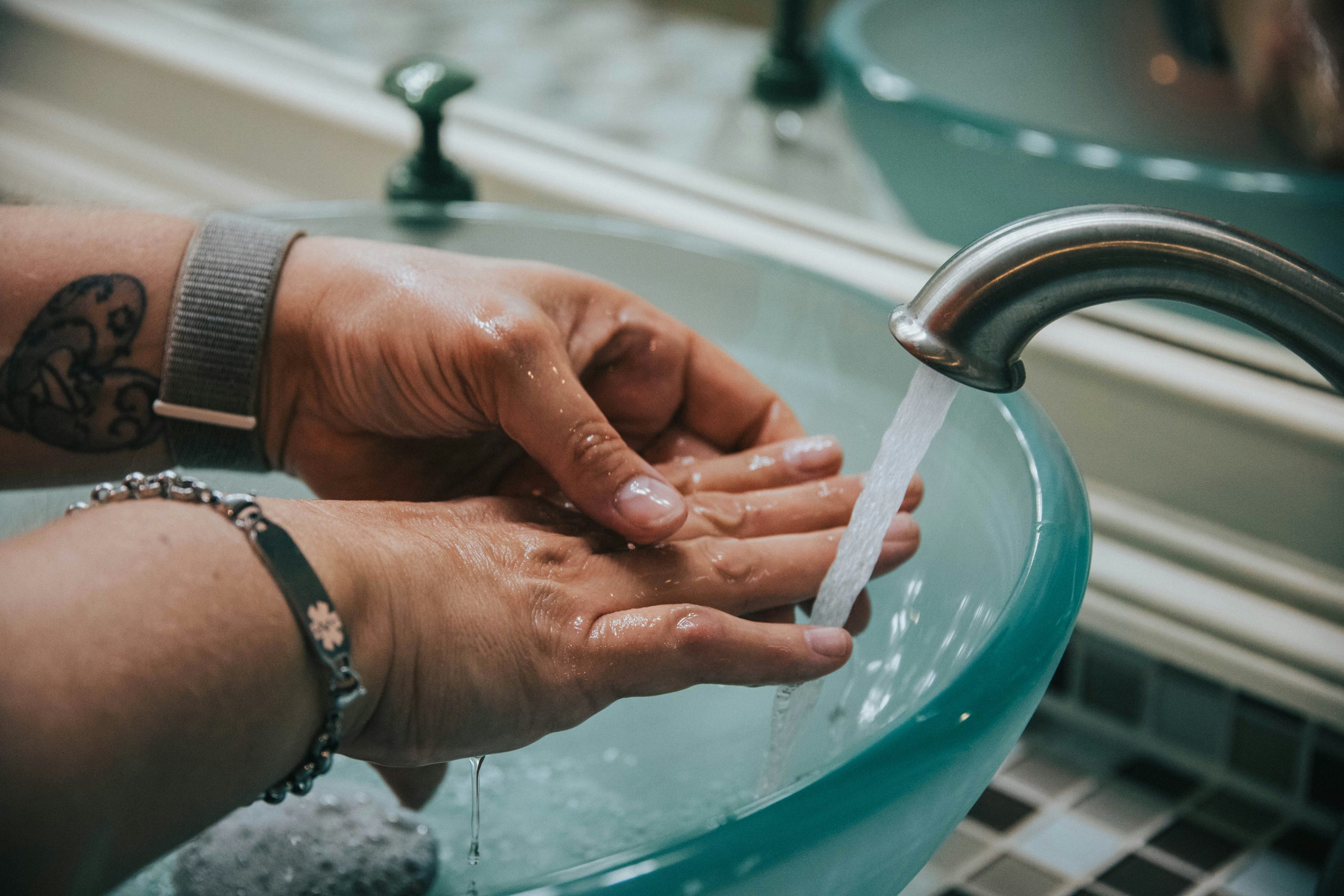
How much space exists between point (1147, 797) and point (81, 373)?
21.6 inches

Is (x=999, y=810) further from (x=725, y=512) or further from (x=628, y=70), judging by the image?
(x=628, y=70)

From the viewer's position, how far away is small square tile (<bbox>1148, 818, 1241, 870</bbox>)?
1.79ft

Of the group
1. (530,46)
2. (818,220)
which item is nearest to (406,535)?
(818,220)

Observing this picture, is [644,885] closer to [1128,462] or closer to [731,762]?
[731,762]

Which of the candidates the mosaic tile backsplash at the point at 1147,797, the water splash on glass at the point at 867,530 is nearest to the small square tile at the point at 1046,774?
the mosaic tile backsplash at the point at 1147,797

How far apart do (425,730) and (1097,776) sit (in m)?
0.39

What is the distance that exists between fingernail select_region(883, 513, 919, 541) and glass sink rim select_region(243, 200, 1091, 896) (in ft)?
0.16

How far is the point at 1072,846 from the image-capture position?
0.55 meters

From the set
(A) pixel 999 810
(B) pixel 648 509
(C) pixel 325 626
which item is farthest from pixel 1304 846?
(C) pixel 325 626

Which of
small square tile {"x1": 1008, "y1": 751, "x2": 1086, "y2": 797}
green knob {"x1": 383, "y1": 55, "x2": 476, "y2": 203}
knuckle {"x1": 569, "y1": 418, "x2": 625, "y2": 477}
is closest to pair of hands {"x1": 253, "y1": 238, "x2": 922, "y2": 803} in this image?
knuckle {"x1": 569, "y1": 418, "x2": 625, "y2": 477}

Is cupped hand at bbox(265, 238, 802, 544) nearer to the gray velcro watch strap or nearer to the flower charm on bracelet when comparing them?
the gray velcro watch strap

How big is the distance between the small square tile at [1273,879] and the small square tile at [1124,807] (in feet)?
0.15

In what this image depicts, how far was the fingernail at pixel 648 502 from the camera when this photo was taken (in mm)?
418

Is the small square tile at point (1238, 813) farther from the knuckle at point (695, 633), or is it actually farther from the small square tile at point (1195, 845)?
the knuckle at point (695, 633)
